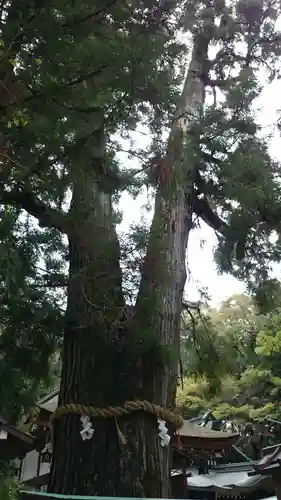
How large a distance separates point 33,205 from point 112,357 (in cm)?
84

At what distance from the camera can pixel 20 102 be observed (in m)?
1.76

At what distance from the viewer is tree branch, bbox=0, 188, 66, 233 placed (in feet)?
6.85

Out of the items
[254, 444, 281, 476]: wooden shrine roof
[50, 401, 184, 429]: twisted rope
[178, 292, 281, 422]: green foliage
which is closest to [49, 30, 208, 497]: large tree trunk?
[50, 401, 184, 429]: twisted rope

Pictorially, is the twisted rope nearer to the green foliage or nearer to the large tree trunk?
the large tree trunk

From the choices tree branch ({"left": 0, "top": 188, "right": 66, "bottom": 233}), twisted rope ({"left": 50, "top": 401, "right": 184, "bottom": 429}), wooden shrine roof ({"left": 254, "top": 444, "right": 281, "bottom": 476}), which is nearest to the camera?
tree branch ({"left": 0, "top": 188, "right": 66, "bottom": 233})

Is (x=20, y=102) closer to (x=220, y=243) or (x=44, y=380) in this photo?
(x=44, y=380)

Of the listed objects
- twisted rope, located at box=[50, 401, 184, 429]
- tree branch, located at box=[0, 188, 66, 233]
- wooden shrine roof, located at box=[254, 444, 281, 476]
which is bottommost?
wooden shrine roof, located at box=[254, 444, 281, 476]

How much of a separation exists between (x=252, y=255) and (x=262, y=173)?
2.00 feet

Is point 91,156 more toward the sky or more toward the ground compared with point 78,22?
more toward the ground

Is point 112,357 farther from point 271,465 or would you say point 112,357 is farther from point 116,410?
point 271,465

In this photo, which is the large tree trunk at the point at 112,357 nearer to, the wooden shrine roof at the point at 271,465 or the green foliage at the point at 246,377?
the green foliage at the point at 246,377

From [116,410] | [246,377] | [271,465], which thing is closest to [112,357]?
[116,410]

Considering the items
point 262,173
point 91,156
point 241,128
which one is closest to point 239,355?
point 262,173

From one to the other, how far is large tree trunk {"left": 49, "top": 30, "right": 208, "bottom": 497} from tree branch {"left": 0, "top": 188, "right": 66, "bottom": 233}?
104mm
